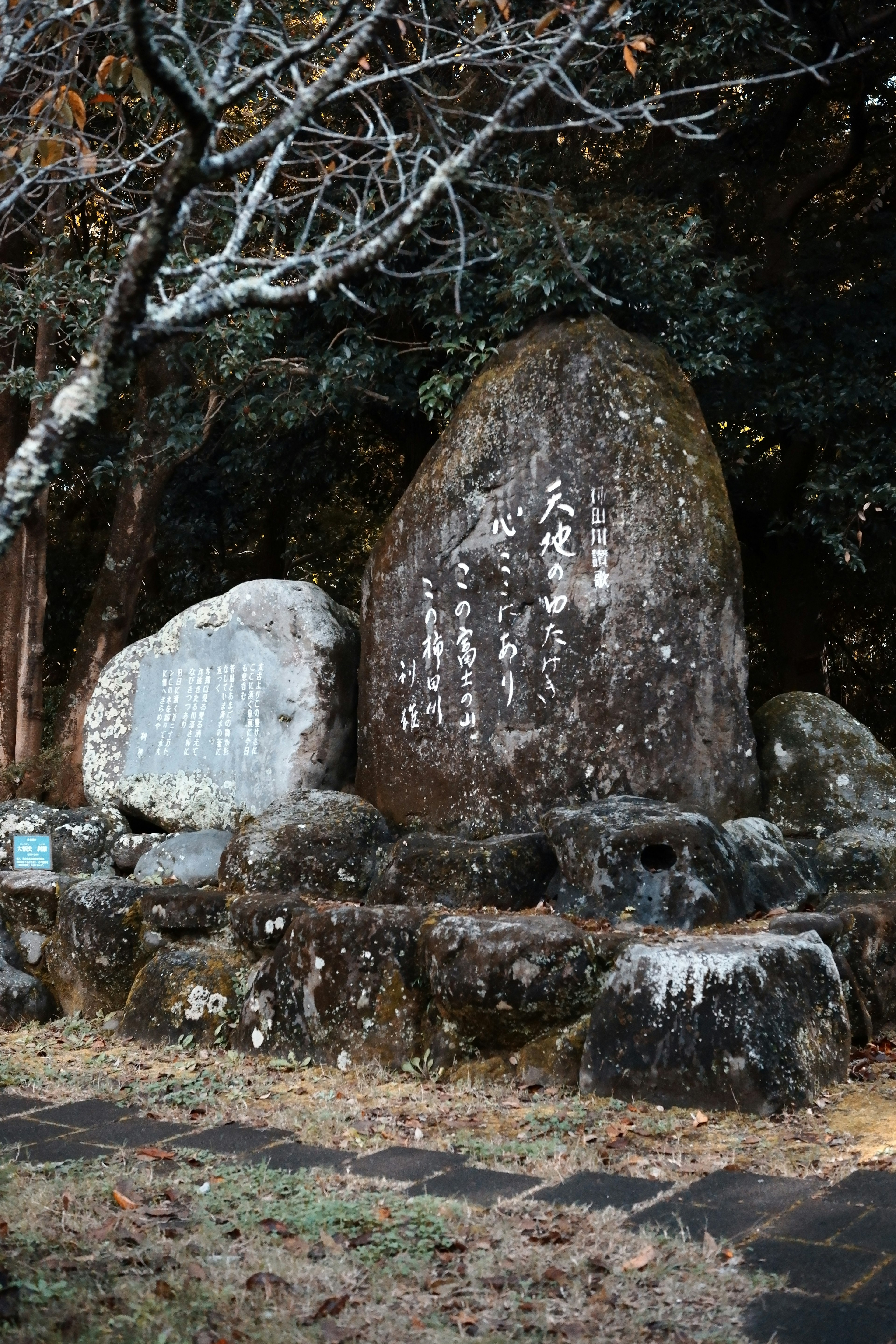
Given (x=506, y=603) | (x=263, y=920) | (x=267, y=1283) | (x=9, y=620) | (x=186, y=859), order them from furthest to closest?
(x=9, y=620) → (x=186, y=859) → (x=506, y=603) → (x=263, y=920) → (x=267, y=1283)

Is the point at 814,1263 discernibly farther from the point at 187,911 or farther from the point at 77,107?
the point at 77,107

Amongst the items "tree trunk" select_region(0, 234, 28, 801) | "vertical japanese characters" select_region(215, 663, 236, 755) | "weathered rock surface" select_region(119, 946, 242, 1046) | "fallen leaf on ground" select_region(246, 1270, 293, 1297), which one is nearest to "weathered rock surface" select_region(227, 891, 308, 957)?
"weathered rock surface" select_region(119, 946, 242, 1046)

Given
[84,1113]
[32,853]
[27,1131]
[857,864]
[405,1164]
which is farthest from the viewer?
[32,853]

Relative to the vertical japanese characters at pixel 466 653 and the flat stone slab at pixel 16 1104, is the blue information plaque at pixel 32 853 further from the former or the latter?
the vertical japanese characters at pixel 466 653

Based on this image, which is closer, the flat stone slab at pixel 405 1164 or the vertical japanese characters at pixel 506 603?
the flat stone slab at pixel 405 1164

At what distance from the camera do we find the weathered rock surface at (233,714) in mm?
8930

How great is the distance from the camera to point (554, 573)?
25.7 ft

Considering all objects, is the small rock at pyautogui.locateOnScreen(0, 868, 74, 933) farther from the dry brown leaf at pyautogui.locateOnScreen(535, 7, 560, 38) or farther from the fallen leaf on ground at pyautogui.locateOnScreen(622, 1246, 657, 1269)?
the dry brown leaf at pyautogui.locateOnScreen(535, 7, 560, 38)

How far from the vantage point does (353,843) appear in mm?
7762

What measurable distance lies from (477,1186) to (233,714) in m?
5.16

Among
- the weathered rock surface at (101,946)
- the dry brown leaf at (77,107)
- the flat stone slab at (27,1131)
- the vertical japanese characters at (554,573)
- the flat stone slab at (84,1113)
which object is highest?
the dry brown leaf at (77,107)

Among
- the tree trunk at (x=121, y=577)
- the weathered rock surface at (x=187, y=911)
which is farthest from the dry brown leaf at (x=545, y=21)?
the tree trunk at (x=121, y=577)

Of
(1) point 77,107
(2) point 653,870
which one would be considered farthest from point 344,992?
(1) point 77,107

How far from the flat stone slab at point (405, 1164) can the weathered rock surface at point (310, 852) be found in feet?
8.81
